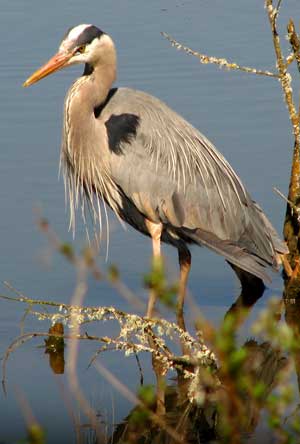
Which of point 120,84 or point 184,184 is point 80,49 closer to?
point 184,184

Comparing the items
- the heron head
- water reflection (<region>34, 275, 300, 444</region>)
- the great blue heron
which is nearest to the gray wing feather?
the great blue heron

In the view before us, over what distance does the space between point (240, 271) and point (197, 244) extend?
0.33 meters

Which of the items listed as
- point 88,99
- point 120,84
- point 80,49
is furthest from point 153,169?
point 120,84

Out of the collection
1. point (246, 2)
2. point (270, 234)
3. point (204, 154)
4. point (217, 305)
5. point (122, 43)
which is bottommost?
point (217, 305)

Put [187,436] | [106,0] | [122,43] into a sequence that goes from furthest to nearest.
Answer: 1. [106,0]
2. [122,43]
3. [187,436]

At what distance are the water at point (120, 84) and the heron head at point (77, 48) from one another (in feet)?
3.92

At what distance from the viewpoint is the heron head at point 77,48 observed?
595 cm

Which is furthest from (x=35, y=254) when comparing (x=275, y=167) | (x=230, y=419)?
(x=230, y=419)

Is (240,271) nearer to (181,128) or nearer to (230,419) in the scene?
(181,128)

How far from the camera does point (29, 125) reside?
27.5 ft

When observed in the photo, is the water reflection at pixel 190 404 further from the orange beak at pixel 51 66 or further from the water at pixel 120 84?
the orange beak at pixel 51 66

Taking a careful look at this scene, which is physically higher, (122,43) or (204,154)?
(122,43)

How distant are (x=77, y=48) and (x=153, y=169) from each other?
30.7 inches

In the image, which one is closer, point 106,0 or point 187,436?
point 187,436
